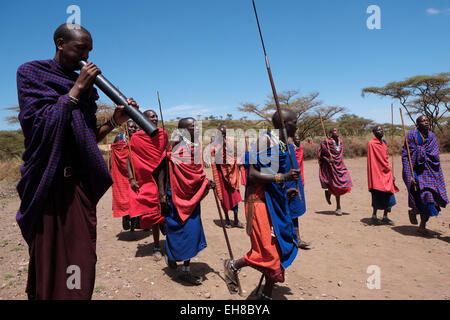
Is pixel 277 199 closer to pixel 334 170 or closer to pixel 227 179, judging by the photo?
pixel 227 179

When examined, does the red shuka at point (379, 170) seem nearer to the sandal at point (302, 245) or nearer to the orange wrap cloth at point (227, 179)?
the sandal at point (302, 245)

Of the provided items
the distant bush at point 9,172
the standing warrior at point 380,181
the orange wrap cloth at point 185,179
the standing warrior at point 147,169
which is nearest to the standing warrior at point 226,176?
the standing warrior at point 147,169

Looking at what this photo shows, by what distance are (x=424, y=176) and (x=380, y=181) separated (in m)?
1.06

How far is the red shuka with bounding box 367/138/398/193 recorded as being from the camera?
6.72 metres

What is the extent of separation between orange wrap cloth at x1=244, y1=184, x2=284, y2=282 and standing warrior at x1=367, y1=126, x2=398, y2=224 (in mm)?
4525

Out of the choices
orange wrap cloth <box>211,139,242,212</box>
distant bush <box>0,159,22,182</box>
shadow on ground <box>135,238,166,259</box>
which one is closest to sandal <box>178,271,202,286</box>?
shadow on ground <box>135,238,166,259</box>

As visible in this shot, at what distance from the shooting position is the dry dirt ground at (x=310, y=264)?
3684 millimetres

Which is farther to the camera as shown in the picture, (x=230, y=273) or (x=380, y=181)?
(x=380, y=181)

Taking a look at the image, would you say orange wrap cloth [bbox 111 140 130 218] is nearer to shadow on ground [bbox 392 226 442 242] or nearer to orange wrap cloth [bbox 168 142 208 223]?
orange wrap cloth [bbox 168 142 208 223]

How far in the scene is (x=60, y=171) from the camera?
1.90m

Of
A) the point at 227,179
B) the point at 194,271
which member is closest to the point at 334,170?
the point at 227,179

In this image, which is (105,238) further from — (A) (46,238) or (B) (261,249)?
(A) (46,238)

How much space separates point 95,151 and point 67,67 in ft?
1.91
